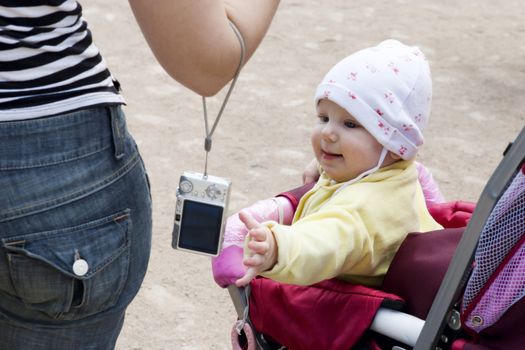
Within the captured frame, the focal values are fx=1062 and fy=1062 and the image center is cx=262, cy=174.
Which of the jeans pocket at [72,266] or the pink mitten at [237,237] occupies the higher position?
the jeans pocket at [72,266]

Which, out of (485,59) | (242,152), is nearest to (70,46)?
(242,152)

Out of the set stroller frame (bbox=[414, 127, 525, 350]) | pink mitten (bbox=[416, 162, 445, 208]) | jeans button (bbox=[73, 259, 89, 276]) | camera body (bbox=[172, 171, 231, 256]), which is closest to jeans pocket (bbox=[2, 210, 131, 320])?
jeans button (bbox=[73, 259, 89, 276])

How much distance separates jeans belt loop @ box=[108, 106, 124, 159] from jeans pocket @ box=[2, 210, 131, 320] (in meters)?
0.09

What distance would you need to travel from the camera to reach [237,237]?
199cm

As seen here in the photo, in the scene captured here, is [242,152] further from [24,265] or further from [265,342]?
[24,265]

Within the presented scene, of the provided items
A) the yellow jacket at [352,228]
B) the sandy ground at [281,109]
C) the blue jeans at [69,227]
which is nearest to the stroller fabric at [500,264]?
the yellow jacket at [352,228]

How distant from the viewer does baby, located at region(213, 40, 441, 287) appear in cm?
183

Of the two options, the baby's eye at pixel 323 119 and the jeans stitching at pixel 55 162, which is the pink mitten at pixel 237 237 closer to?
the baby's eye at pixel 323 119

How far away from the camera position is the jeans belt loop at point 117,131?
4.78 feet

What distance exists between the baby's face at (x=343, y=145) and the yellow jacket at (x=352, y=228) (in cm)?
3

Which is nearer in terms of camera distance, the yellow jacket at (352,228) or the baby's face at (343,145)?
the yellow jacket at (352,228)

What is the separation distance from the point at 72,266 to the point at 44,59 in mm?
282

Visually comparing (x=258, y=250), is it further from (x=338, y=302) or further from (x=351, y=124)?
(x=351, y=124)

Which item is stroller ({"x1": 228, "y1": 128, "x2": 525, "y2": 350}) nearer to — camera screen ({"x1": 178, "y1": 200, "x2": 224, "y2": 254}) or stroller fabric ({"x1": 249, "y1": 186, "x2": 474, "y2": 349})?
stroller fabric ({"x1": 249, "y1": 186, "x2": 474, "y2": 349})
